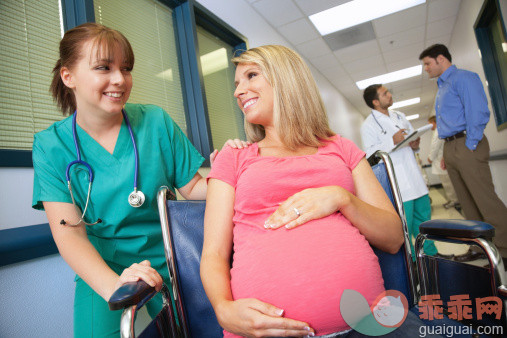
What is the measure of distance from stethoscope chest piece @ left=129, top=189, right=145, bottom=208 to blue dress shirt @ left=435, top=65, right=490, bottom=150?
2.95m

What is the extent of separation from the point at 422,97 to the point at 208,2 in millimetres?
9056

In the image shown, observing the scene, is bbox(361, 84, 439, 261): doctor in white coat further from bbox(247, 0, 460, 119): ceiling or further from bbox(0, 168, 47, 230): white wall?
bbox(0, 168, 47, 230): white wall

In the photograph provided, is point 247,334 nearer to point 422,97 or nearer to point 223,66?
point 223,66

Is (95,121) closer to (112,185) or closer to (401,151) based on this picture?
(112,185)

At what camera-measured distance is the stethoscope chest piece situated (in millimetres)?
1028

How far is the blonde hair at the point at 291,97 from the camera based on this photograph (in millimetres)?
1080

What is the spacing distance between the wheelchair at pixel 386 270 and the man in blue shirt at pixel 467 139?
7.21 feet

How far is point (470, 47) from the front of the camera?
14.4 ft

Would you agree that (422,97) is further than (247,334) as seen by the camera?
Yes

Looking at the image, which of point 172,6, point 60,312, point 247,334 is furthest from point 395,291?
point 172,6

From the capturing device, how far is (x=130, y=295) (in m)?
0.66

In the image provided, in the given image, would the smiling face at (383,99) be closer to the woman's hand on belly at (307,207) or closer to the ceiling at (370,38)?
the ceiling at (370,38)

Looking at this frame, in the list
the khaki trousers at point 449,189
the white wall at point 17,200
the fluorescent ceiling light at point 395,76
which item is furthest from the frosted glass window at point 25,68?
the fluorescent ceiling light at point 395,76

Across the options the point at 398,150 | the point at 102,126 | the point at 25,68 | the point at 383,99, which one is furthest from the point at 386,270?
the point at 383,99
